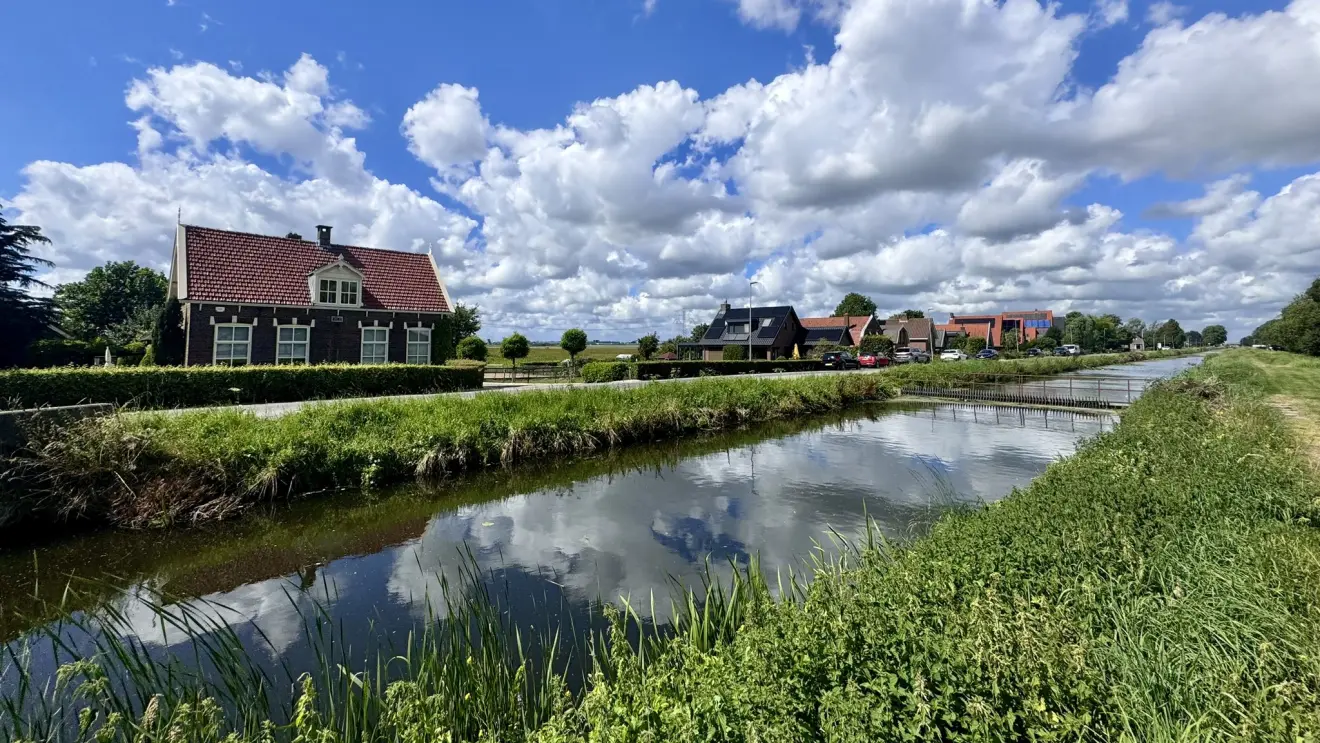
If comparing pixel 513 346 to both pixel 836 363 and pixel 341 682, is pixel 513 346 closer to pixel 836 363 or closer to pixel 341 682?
pixel 836 363

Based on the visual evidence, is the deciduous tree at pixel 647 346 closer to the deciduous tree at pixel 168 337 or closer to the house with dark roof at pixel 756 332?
the house with dark roof at pixel 756 332

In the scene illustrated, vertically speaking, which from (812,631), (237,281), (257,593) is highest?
(237,281)

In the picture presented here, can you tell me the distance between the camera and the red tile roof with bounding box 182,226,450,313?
66.3 feet

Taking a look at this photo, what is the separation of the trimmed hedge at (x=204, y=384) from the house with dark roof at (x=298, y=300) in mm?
5317

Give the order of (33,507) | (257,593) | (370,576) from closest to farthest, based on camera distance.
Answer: (257,593) < (370,576) < (33,507)

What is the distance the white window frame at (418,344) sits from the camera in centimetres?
2364

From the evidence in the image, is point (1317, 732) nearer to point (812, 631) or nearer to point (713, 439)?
point (812, 631)

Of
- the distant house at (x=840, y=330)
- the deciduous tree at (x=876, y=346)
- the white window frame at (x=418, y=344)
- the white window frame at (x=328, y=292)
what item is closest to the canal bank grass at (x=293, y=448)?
the white window frame at (x=418, y=344)

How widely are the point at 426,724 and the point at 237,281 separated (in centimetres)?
2386

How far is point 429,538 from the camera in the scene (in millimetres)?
6938

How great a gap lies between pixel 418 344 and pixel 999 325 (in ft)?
307

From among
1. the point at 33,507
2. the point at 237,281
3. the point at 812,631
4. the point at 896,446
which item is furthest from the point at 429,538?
the point at 237,281

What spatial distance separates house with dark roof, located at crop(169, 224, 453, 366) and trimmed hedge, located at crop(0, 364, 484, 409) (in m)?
5.32

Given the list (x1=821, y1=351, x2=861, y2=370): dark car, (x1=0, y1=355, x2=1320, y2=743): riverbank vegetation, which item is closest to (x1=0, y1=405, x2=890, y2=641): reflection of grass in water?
(x1=0, y1=355, x2=1320, y2=743): riverbank vegetation
